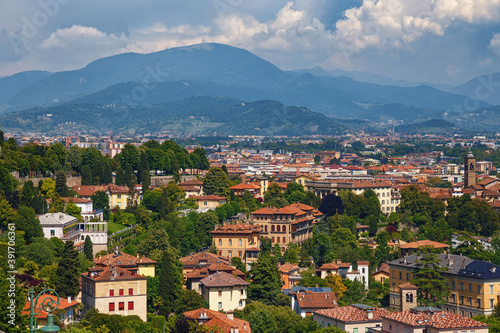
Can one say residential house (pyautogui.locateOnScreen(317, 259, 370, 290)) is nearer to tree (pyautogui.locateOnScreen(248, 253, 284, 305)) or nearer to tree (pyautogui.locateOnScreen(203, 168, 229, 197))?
tree (pyautogui.locateOnScreen(248, 253, 284, 305))

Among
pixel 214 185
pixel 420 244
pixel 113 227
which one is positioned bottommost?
pixel 420 244

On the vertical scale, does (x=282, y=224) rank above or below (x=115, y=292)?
above

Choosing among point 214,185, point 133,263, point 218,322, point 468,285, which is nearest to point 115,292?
point 133,263

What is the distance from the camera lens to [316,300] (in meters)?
42.8

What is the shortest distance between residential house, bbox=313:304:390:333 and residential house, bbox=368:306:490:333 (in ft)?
2.05

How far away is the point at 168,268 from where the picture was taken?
41188 millimetres

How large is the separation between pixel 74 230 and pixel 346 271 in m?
15.9

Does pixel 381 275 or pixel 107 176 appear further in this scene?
pixel 107 176

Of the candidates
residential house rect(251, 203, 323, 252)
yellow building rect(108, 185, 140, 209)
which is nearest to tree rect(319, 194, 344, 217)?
residential house rect(251, 203, 323, 252)

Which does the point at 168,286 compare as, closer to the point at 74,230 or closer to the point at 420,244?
the point at 74,230

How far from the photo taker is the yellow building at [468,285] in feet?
143

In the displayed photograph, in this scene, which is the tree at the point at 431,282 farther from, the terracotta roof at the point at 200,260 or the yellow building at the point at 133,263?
the yellow building at the point at 133,263

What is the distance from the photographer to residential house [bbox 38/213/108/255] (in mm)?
47344

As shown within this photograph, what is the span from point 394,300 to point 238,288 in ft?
30.9
